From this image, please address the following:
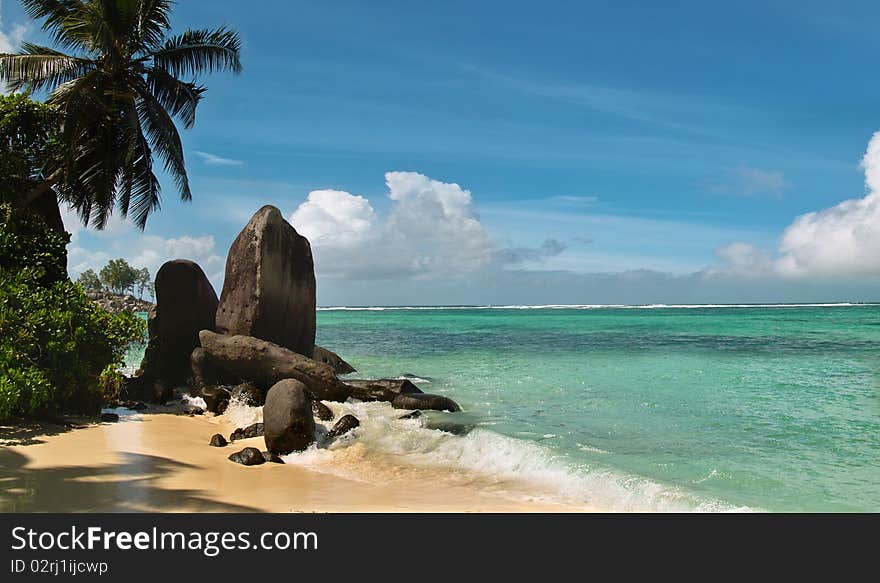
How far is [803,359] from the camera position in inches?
931

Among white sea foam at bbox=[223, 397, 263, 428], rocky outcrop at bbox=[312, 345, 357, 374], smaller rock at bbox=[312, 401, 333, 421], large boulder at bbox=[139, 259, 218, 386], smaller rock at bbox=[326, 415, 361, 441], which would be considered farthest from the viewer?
rocky outcrop at bbox=[312, 345, 357, 374]

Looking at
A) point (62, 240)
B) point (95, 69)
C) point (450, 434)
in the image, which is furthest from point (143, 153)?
point (450, 434)

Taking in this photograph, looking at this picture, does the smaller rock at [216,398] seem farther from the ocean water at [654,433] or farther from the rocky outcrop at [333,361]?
the rocky outcrop at [333,361]

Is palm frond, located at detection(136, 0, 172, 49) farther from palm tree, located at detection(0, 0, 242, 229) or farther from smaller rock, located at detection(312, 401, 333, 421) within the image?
smaller rock, located at detection(312, 401, 333, 421)

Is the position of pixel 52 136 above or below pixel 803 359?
above

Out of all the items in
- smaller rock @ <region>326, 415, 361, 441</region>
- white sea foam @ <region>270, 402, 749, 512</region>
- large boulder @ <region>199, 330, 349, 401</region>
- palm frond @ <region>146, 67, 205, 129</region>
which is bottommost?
white sea foam @ <region>270, 402, 749, 512</region>

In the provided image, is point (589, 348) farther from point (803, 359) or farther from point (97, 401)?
point (97, 401)

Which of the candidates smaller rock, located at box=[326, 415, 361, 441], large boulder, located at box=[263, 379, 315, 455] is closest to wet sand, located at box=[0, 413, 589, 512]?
large boulder, located at box=[263, 379, 315, 455]

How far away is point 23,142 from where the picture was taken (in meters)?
12.5

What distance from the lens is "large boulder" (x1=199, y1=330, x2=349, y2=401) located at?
13.6m

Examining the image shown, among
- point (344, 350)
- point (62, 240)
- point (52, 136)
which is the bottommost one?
point (344, 350)

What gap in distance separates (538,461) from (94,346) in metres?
8.45

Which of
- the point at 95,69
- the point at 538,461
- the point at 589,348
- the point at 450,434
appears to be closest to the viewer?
the point at 538,461

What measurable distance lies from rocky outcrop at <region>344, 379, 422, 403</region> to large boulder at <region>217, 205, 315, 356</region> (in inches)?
124
